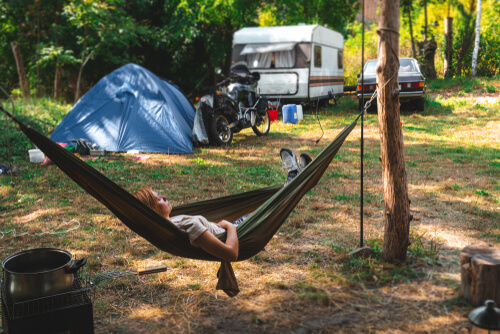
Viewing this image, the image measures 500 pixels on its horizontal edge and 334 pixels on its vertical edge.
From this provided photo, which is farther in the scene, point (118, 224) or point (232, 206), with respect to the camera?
point (118, 224)

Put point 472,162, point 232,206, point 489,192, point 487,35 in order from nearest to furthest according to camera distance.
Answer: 1. point 232,206
2. point 489,192
3. point 472,162
4. point 487,35

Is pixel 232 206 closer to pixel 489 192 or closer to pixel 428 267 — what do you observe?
pixel 428 267

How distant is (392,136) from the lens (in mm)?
2859

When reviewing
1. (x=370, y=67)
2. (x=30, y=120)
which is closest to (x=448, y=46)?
(x=370, y=67)

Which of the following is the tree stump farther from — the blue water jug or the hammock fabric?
the blue water jug

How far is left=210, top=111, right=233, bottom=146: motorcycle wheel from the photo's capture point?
7.12 m

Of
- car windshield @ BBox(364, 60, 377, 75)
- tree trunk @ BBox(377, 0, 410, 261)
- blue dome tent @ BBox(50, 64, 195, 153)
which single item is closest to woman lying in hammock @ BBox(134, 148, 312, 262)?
tree trunk @ BBox(377, 0, 410, 261)

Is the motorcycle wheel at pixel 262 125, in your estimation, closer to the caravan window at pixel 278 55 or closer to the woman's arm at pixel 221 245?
the caravan window at pixel 278 55

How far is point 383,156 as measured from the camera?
2918mm

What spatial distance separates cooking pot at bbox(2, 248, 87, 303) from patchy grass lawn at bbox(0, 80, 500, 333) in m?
0.46

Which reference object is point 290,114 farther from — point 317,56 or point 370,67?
point 370,67

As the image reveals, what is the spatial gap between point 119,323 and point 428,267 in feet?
5.99

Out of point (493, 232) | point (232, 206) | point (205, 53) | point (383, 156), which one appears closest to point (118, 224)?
point (232, 206)

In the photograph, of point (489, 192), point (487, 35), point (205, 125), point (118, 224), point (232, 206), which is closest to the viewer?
point (232, 206)
